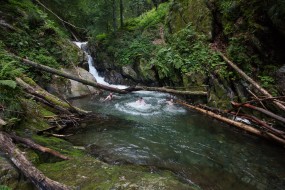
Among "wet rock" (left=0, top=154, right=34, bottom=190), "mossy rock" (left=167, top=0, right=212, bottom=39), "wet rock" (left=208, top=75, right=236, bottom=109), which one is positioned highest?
"mossy rock" (left=167, top=0, right=212, bottom=39)

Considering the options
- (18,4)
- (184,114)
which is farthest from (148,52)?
(18,4)

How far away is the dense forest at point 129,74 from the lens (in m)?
4.84

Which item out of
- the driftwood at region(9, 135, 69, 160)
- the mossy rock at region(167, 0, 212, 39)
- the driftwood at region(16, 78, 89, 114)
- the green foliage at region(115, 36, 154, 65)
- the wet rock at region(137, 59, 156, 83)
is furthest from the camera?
the green foliage at region(115, 36, 154, 65)

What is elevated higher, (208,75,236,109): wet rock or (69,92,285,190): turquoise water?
(208,75,236,109): wet rock

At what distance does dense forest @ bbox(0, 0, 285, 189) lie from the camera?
15.9 ft

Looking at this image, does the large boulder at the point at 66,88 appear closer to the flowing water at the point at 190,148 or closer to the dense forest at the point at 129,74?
the dense forest at the point at 129,74

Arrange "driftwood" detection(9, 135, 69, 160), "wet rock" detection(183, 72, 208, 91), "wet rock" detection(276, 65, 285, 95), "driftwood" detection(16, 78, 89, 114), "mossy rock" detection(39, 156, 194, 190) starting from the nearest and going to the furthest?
1. "mossy rock" detection(39, 156, 194, 190)
2. "driftwood" detection(9, 135, 69, 160)
3. "driftwood" detection(16, 78, 89, 114)
4. "wet rock" detection(276, 65, 285, 95)
5. "wet rock" detection(183, 72, 208, 91)

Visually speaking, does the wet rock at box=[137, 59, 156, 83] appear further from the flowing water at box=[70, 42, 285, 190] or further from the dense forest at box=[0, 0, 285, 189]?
the flowing water at box=[70, 42, 285, 190]

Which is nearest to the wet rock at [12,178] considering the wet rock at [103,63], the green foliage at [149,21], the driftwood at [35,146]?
the driftwood at [35,146]

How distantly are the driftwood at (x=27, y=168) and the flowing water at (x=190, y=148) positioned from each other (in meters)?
2.38

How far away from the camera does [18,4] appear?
16234 millimetres

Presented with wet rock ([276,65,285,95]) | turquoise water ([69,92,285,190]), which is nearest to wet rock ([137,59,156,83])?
turquoise water ([69,92,285,190])

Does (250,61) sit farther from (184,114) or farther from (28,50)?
(28,50)

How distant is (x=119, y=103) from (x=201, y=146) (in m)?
6.47
